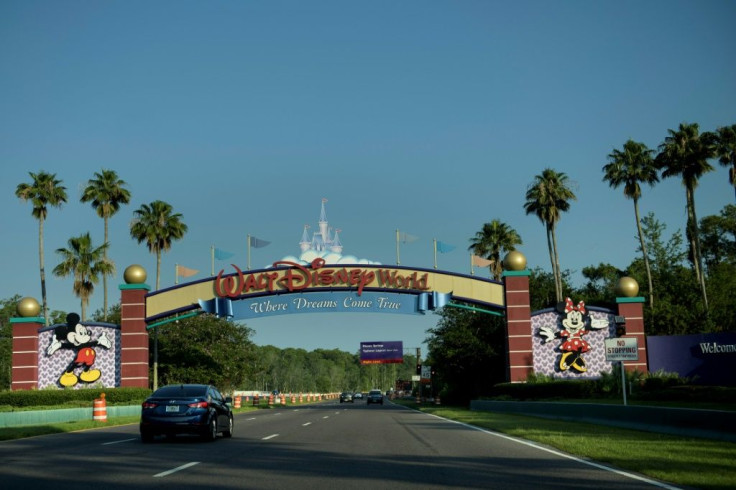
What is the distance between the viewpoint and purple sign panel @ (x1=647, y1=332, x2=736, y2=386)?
141 ft

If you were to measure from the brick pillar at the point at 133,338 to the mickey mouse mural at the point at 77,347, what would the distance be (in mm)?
1404

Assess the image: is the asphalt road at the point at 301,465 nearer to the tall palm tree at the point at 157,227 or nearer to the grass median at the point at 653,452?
the grass median at the point at 653,452

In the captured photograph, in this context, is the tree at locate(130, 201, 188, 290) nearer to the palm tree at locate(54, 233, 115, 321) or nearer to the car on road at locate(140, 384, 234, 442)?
the palm tree at locate(54, 233, 115, 321)

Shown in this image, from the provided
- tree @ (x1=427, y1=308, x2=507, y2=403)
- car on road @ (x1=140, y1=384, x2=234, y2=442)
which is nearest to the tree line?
tree @ (x1=427, y1=308, x2=507, y2=403)

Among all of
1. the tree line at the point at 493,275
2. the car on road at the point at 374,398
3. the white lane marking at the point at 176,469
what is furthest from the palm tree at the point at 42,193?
the white lane marking at the point at 176,469

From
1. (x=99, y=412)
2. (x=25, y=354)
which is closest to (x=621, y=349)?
(x=99, y=412)

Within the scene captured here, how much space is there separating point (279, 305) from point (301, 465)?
3851cm

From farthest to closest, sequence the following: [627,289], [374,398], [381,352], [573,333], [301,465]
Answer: [381,352] < [374,398] < [627,289] < [573,333] < [301,465]

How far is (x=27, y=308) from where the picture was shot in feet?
163

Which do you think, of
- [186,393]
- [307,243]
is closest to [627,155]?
[307,243]

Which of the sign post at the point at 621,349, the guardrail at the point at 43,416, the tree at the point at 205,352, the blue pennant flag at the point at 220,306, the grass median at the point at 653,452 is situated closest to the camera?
the grass median at the point at 653,452

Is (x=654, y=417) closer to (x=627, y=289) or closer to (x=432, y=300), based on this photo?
(x=432, y=300)

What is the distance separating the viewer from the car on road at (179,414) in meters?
18.5

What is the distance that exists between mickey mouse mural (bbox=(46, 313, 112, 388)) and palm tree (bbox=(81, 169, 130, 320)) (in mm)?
13339
